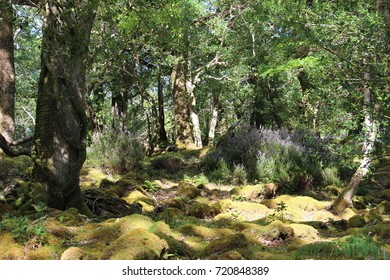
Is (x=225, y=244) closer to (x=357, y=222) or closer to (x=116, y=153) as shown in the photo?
(x=357, y=222)

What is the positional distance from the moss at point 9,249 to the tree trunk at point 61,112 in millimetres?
1680

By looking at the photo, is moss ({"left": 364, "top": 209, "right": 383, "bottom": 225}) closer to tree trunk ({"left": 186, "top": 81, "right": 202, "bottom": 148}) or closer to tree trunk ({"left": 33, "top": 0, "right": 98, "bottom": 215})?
tree trunk ({"left": 33, "top": 0, "right": 98, "bottom": 215})

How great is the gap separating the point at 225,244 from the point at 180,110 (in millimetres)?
10220

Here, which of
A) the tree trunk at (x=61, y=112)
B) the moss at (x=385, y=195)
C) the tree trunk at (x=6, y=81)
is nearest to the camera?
the tree trunk at (x=61, y=112)

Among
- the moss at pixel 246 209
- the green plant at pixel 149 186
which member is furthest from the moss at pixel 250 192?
the green plant at pixel 149 186

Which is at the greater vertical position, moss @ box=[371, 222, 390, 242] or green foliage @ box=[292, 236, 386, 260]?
green foliage @ box=[292, 236, 386, 260]

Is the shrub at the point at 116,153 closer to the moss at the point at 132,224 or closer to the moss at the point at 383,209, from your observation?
the moss at the point at 132,224

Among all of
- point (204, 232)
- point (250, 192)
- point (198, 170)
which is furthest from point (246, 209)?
point (198, 170)

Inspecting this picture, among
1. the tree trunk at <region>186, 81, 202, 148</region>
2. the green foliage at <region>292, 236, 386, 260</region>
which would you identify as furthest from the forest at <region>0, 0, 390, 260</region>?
the tree trunk at <region>186, 81, 202, 148</region>

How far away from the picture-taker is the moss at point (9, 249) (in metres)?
2.84

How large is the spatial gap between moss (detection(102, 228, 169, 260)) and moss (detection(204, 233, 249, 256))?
42cm

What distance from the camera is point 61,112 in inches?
183

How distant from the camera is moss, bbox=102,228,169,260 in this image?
8.77ft
